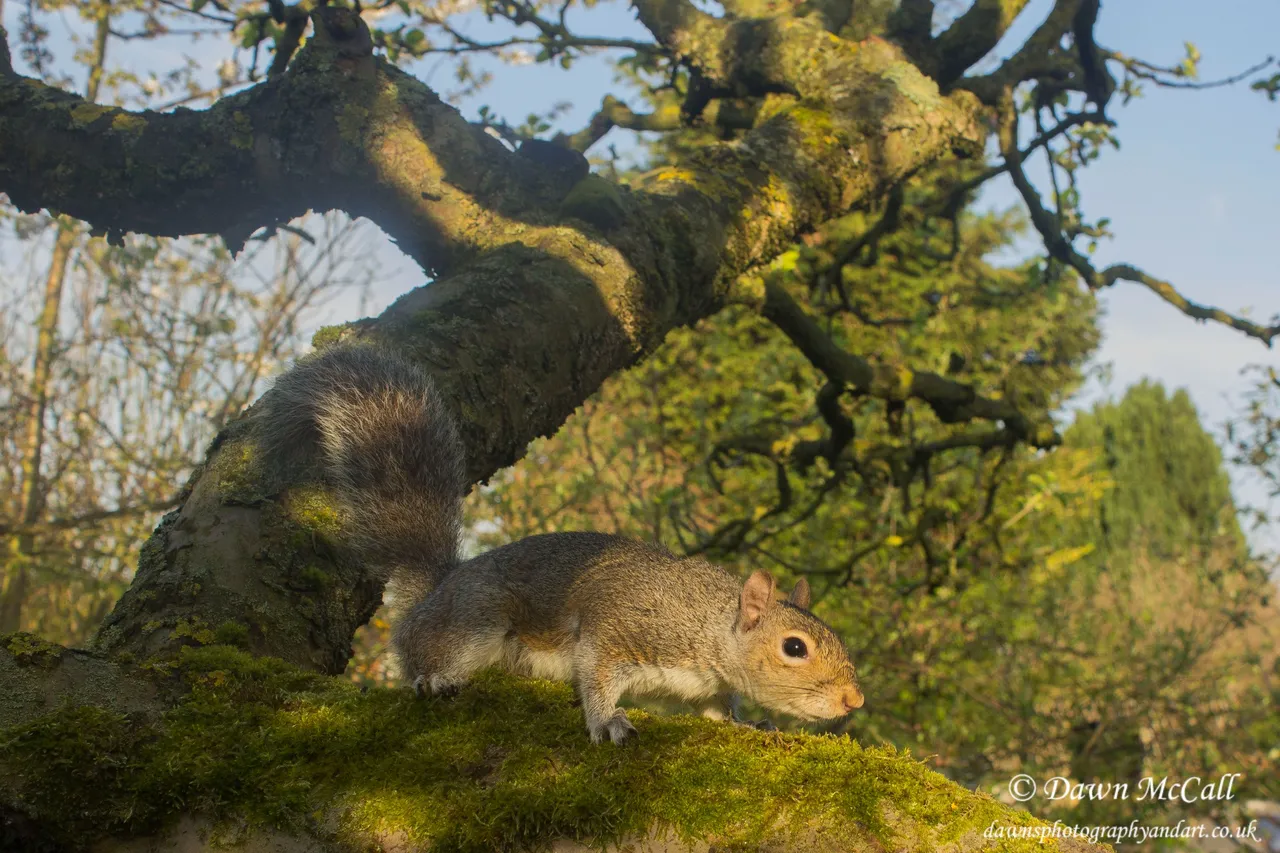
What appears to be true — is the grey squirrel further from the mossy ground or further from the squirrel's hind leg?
the mossy ground

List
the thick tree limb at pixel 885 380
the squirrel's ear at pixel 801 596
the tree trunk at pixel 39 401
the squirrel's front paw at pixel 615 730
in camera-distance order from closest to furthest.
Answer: the squirrel's front paw at pixel 615 730 → the squirrel's ear at pixel 801 596 → the thick tree limb at pixel 885 380 → the tree trunk at pixel 39 401

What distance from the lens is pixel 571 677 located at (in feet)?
7.95

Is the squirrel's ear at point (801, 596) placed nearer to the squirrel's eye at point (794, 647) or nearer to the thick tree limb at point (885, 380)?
the squirrel's eye at point (794, 647)

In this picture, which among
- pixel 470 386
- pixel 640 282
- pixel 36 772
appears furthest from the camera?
pixel 640 282

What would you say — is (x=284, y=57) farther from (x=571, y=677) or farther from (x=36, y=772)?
(x=36, y=772)

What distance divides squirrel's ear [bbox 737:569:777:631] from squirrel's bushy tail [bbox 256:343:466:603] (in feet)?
2.68

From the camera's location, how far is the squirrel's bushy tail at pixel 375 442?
251 cm

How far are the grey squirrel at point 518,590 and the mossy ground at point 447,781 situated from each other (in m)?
0.68

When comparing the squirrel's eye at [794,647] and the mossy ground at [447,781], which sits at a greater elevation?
the squirrel's eye at [794,647]

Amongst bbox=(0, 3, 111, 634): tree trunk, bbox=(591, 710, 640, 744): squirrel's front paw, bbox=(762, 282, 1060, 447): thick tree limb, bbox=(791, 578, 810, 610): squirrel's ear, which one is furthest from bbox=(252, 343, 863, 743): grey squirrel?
bbox=(0, 3, 111, 634): tree trunk

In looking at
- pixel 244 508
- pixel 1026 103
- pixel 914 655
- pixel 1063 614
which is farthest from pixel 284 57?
pixel 1063 614

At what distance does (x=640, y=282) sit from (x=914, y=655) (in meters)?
3.74

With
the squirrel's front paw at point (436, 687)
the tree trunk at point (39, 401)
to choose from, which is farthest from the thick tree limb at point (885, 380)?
the tree trunk at point (39, 401)

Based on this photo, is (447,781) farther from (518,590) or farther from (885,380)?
(885,380)
